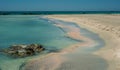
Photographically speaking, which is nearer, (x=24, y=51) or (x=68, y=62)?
(x=68, y=62)

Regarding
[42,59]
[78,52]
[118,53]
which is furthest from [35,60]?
[118,53]

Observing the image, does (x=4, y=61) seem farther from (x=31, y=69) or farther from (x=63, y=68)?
(x=63, y=68)

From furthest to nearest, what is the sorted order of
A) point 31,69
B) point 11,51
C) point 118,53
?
point 11,51, point 118,53, point 31,69

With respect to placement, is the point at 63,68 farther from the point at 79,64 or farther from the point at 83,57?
the point at 83,57

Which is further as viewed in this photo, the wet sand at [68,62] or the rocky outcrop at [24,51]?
the rocky outcrop at [24,51]

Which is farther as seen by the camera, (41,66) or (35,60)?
(35,60)

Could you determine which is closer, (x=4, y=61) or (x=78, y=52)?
(x=4, y=61)

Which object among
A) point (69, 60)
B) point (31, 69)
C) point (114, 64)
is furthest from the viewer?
point (69, 60)

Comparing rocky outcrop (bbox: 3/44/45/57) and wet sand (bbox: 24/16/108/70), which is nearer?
wet sand (bbox: 24/16/108/70)

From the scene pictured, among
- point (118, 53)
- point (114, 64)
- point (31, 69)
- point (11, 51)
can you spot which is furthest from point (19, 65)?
point (118, 53)
